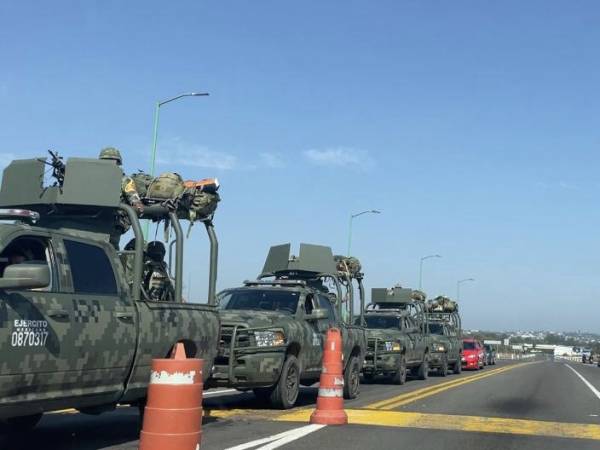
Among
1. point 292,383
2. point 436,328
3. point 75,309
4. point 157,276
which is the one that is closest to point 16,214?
point 75,309

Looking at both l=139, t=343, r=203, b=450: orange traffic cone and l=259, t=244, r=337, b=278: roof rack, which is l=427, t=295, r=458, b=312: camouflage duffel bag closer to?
l=259, t=244, r=337, b=278: roof rack

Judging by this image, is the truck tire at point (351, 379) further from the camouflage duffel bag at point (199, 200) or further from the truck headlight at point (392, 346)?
the camouflage duffel bag at point (199, 200)

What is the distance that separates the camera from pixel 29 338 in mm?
5984

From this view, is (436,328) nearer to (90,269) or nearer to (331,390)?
(331,390)

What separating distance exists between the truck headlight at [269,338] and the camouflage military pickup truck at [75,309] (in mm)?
1820

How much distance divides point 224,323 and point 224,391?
14.2 feet

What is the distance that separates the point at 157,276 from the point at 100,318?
2.46 meters

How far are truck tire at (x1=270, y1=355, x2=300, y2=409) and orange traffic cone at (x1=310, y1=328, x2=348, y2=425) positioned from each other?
1384 mm

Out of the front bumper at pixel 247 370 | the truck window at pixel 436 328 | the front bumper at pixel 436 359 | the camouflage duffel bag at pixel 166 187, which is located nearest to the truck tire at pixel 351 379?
the front bumper at pixel 247 370

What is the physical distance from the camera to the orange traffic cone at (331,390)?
31.6 feet

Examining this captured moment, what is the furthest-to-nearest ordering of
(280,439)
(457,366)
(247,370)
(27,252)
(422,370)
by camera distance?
(457,366), (422,370), (247,370), (280,439), (27,252)

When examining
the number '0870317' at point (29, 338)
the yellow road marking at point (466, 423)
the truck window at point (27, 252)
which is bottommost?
the yellow road marking at point (466, 423)

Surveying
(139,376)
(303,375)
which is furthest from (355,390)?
(139,376)

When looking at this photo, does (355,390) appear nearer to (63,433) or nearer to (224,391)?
(224,391)
